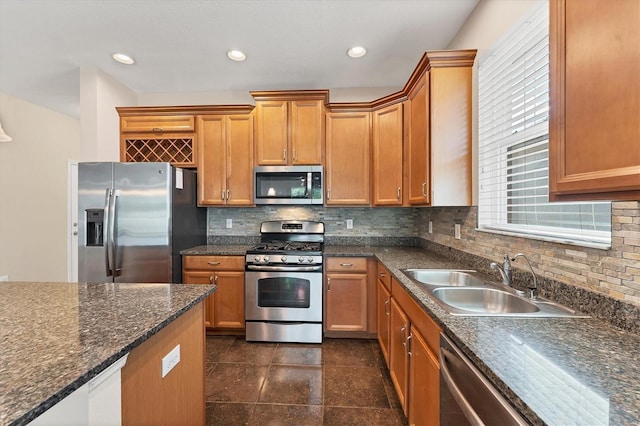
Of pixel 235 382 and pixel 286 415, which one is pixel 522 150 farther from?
pixel 235 382

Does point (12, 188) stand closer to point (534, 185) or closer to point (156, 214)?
point (156, 214)

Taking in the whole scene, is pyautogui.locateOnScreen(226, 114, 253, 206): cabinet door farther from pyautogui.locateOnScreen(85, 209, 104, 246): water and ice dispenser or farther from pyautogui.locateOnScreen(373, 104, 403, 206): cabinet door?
pyautogui.locateOnScreen(373, 104, 403, 206): cabinet door

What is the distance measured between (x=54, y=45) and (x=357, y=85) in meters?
2.88

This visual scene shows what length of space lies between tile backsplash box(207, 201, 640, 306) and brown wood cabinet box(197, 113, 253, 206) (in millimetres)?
361

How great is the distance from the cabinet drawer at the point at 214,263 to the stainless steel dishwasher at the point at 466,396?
2.13m

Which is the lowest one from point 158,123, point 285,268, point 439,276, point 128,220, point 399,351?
point 399,351

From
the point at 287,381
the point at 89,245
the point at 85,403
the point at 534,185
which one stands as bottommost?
the point at 287,381

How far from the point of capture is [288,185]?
296cm

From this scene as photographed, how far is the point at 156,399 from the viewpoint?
986 millimetres

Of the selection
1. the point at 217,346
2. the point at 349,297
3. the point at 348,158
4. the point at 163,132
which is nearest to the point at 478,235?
the point at 349,297

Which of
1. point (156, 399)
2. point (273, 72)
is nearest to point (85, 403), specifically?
point (156, 399)

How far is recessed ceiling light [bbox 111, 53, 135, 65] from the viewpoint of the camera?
2.61 m

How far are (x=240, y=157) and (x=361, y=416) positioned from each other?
8.31 ft

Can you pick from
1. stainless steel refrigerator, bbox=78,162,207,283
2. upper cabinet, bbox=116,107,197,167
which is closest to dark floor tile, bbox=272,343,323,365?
stainless steel refrigerator, bbox=78,162,207,283
